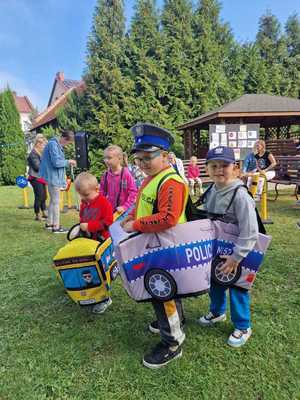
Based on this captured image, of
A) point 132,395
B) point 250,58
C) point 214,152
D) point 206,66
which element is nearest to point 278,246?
point 214,152

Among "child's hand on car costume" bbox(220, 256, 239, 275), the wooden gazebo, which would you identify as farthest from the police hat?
→ the wooden gazebo

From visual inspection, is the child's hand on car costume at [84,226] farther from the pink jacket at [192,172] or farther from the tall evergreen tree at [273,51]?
the tall evergreen tree at [273,51]

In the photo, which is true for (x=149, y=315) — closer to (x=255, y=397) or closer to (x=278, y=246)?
(x=255, y=397)

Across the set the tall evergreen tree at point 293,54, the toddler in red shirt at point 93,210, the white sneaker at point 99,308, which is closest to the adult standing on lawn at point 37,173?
the toddler in red shirt at point 93,210

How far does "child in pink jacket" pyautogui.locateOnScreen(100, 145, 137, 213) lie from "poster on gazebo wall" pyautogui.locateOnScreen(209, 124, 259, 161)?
9454 millimetres

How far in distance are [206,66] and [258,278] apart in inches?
744

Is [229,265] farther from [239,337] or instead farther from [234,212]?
[239,337]

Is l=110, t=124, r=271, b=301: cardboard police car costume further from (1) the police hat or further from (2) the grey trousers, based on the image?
(2) the grey trousers

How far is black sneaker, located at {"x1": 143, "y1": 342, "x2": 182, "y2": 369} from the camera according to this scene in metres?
2.18

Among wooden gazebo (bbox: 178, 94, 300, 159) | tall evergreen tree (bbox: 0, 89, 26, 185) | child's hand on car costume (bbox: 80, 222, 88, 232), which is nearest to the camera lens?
child's hand on car costume (bbox: 80, 222, 88, 232)

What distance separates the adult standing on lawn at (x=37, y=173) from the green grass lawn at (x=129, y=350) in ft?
12.0

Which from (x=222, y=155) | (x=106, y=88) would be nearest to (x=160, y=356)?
(x=222, y=155)

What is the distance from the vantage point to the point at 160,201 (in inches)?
76.7

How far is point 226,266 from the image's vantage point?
2.17m
